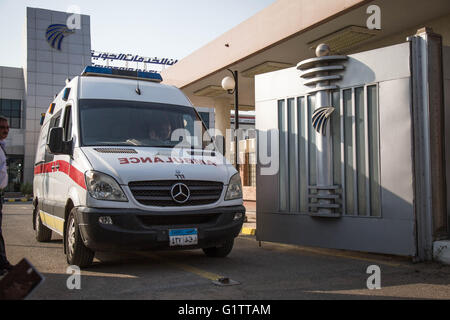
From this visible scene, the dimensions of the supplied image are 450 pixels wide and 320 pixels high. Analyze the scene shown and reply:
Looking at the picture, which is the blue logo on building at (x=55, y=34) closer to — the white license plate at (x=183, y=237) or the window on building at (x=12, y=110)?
the window on building at (x=12, y=110)

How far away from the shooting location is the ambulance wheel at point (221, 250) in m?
6.94

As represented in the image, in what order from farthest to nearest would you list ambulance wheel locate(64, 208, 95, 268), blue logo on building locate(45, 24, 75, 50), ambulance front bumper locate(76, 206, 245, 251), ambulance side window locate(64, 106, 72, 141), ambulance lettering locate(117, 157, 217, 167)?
blue logo on building locate(45, 24, 75, 50)
ambulance side window locate(64, 106, 72, 141)
ambulance wheel locate(64, 208, 95, 268)
ambulance lettering locate(117, 157, 217, 167)
ambulance front bumper locate(76, 206, 245, 251)

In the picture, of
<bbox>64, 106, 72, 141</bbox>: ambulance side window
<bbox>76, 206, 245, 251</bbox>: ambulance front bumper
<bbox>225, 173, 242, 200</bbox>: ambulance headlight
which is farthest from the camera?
<bbox>64, 106, 72, 141</bbox>: ambulance side window

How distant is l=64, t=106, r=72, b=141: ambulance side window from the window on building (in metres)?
34.6

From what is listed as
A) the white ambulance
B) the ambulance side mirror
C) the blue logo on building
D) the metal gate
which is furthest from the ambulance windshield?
the blue logo on building

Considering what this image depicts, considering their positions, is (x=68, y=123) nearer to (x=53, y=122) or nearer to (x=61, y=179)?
(x=61, y=179)


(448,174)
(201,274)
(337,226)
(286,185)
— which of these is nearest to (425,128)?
(448,174)

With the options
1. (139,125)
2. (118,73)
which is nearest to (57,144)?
(139,125)

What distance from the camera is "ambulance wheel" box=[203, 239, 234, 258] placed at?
6941 mm

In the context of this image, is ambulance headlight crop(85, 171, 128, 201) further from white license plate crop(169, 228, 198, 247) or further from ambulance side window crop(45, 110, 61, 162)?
ambulance side window crop(45, 110, 61, 162)
